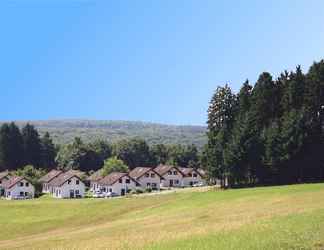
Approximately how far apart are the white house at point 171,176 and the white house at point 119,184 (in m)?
14.6

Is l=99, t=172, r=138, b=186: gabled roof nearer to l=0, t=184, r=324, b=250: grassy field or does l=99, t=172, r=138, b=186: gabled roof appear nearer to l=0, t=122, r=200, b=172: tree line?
l=0, t=122, r=200, b=172: tree line

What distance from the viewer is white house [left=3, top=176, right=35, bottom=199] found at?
114 meters

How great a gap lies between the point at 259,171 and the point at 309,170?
23.3 feet

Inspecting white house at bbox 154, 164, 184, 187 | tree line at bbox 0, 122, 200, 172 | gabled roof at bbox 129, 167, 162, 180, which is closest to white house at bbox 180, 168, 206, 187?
white house at bbox 154, 164, 184, 187

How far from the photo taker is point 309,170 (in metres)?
78.8

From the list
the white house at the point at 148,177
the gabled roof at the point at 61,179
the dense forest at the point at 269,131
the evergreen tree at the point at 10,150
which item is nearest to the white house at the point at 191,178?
the white house at the point at 148,177

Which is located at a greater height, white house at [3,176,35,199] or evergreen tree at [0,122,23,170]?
evergreen tree at [0,122,23,170]

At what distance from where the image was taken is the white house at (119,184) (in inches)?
4485

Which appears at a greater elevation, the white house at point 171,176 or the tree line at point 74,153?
the tree line at point 74,153

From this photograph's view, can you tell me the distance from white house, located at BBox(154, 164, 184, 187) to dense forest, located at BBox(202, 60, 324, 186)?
1560 inches

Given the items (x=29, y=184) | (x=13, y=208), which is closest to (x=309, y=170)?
(x=13, y=208)

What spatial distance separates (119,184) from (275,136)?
44487 millimetres

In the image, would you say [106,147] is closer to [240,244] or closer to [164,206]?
[164,206]

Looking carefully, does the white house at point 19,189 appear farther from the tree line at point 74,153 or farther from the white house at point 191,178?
the white house at point 191,178
